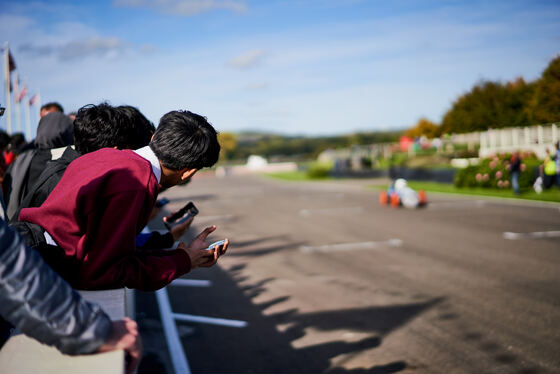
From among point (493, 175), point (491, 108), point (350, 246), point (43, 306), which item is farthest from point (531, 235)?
point (491, 108)

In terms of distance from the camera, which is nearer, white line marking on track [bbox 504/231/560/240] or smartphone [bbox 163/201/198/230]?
smartphone [bbox 163/201/198/230]

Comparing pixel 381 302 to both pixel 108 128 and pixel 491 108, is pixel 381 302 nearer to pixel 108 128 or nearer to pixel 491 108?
pixel 108 128

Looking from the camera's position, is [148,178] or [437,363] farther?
[437,363]

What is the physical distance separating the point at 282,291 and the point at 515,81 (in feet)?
217

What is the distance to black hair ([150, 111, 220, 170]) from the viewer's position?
2.23 meters

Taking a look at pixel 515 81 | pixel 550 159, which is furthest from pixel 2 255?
pixel 515 81

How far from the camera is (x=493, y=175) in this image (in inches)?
834

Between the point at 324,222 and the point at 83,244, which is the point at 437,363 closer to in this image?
the point at 83,244

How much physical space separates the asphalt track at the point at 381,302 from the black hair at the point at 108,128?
2.36 m

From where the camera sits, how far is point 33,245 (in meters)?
1.99

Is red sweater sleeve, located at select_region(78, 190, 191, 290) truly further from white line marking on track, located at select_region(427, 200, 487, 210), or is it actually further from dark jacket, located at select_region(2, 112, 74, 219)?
white line marking on track, located at select_region(427, 200, 487, 210)

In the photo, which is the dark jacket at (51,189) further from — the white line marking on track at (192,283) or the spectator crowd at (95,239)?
the white line marking on track at (192,283)

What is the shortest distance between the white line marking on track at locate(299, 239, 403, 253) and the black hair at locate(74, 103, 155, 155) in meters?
7.27

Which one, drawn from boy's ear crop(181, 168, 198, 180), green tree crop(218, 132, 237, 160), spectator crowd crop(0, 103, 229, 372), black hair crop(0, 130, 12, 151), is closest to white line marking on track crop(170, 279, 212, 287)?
black hair crop(0, 130, 12, 151)
